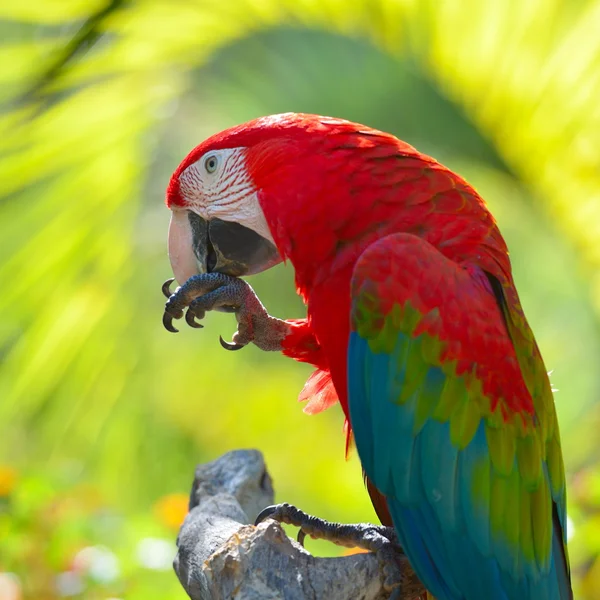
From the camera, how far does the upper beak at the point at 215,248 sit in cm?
162

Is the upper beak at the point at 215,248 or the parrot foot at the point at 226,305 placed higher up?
the upper beak at the point at 215,248

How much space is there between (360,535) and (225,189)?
686mm

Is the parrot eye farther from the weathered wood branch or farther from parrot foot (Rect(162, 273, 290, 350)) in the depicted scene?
the weathered wood branch

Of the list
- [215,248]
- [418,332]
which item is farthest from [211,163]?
[418,332]

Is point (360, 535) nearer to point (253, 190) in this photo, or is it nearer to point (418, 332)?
point (418, 332)

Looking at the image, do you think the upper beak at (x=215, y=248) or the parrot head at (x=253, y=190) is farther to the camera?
the upper beak at (x=215, y=248)

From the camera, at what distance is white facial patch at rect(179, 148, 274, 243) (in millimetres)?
1545

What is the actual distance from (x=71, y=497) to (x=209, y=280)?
4.06 feet

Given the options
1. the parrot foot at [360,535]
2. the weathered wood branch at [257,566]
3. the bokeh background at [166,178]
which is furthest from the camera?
the bokeh background at [166,178]

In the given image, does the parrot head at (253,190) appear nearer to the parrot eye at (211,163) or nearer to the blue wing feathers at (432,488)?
the parrot eye at (211,163)

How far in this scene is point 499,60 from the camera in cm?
267

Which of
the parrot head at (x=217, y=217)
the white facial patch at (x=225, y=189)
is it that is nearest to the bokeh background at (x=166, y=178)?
the parrot head at (x=217, y=217)

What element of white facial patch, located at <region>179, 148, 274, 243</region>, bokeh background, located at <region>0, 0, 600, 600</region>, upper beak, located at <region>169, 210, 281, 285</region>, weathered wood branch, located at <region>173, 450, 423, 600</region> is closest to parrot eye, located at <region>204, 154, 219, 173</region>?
white facial patch, located at <region>179, 148, 274, 243</region>

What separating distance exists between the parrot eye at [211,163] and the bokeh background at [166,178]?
1286mm
